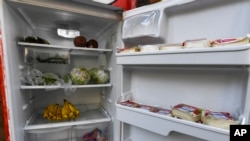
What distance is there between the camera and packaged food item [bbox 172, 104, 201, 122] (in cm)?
58

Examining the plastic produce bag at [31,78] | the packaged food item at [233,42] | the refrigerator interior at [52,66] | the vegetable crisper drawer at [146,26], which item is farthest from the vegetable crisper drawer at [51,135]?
the packaged food item at [233,42]

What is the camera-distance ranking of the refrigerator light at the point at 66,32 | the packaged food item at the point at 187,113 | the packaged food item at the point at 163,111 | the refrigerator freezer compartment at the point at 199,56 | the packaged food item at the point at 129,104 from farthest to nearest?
the refrigerator light at the point at 66,32, the packaged food item at the point at 129,104, the packaged food item at the point at 163,111, the packaged food item at the point at 187,113, the refrigerator freezer compartment at the point at 199,56

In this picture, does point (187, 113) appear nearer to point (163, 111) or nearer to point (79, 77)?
point (163, 111)

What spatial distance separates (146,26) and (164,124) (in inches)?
19.0

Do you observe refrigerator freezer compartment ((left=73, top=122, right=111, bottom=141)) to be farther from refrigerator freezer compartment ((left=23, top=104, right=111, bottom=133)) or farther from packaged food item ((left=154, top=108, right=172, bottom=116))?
packaged food item ((left=154, top=108, right=172, bottom=116))

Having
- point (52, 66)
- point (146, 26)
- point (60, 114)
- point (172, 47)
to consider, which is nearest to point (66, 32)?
point (52, 66)

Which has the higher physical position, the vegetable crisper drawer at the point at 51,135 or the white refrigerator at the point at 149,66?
the white refrigerator at the point at 149,66

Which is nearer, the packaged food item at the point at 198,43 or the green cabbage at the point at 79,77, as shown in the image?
the packaged food item at the point at 198,43

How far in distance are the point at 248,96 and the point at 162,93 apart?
0.37 meters

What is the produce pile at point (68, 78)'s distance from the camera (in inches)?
36.8

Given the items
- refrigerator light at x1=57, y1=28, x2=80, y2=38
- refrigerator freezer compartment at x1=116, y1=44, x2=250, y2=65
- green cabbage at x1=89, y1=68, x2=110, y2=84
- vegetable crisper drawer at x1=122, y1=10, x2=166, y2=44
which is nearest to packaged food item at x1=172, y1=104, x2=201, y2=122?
refrigerator freezer compartment at x1=116, y1=44, x2=250, y2=65

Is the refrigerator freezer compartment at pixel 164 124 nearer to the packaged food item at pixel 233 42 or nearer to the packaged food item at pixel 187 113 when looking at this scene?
the packaged food item at pixel 187 113

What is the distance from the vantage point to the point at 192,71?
2.19ft

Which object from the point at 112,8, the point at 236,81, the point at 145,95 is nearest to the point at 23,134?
the point at 145,95
